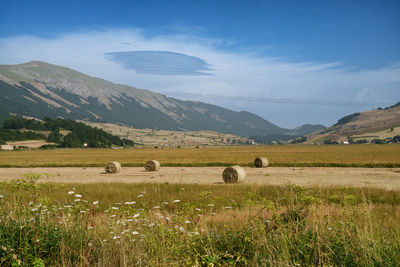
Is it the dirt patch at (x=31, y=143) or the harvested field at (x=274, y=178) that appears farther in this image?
the dirt patch at (x=31, y=143)

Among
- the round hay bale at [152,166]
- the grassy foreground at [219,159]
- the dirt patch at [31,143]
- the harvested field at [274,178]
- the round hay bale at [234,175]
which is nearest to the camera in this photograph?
the harvested field at [274,178]

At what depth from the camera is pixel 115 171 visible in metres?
44.6

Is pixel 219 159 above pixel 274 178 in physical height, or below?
below

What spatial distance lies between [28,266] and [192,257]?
380cm

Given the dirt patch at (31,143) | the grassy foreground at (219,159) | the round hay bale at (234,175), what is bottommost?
the dirt patch at (31,143)

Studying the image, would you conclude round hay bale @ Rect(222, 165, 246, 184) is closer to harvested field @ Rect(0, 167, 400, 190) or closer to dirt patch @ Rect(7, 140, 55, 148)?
harvested field @ Rect(0, 167, 400, 190)

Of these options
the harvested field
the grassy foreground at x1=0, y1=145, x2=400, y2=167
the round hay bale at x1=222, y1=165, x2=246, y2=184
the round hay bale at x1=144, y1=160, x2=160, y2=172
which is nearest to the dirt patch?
the grassy foreground at x1=0, y1=145, x2=400, y2=167

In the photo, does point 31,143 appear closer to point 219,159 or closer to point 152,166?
point 219,159

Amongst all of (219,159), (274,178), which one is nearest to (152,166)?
(274,178)

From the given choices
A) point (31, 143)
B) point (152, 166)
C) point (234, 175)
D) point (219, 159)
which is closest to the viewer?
point (234, 175)

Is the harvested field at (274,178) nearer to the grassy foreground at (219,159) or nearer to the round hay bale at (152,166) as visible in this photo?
the round hay bale at (152,166)

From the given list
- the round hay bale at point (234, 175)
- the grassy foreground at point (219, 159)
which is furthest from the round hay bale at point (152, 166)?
the round hay bale at point (234, 175)

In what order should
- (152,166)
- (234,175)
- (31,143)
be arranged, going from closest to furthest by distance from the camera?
(234,175), (152,166), (31,143)

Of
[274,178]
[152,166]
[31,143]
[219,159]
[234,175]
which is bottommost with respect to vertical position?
[31,143]
